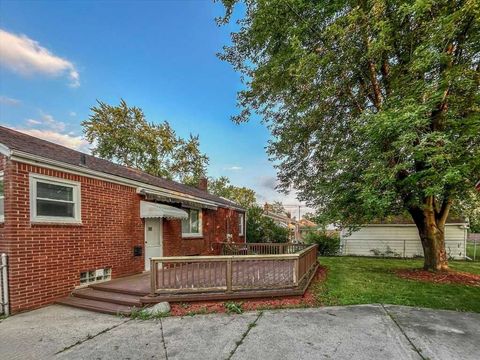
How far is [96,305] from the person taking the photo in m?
6.38

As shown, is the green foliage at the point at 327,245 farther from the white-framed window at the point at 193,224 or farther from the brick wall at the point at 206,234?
the white-framed window at the point at 193,224

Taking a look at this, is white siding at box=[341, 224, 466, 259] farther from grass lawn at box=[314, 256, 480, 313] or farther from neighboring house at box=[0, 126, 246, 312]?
neighboring house at box=[0, 126, 246, 312]

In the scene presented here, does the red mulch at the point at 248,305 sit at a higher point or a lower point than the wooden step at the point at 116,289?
lower

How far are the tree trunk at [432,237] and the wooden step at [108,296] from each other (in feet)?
34.7

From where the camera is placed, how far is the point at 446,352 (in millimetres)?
4102

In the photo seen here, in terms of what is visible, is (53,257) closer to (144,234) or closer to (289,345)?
(144,234)

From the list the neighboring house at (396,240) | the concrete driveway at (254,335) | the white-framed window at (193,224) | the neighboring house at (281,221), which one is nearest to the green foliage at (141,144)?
the neighboring house at (281,221)

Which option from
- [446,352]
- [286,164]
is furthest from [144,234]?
[446,352]

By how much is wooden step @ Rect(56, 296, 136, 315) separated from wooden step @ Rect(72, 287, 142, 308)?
8cm

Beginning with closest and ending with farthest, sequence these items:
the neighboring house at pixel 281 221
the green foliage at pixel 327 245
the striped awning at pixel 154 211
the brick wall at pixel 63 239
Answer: the brick wall at pixel 63 239 < the striped awning at pixel 154 211 < the green foliage at pixel 327 245 < the neighboring house at pixel 281 221

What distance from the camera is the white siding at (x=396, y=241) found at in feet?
60.8

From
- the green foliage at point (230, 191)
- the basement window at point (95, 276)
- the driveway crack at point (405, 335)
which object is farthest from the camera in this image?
the green foliage at point (230, 191)

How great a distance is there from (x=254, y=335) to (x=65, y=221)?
224 inches

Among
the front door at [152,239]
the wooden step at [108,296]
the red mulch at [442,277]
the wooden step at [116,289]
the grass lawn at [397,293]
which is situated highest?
the front door at [152,239]
